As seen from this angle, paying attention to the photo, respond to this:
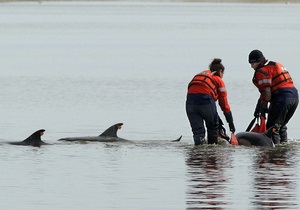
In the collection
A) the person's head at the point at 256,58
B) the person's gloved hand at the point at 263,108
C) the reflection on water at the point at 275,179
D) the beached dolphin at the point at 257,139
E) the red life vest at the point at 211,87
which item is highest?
the person's head at the point at 256,58

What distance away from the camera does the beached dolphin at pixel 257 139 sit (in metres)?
22.4

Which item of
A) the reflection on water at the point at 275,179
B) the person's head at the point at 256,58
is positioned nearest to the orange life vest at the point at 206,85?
the person's head at the point at 256,58

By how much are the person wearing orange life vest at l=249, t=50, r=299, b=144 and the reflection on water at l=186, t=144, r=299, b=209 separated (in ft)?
1.95

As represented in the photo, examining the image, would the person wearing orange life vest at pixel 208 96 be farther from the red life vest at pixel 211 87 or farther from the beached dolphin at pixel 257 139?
the beached dolphin at pixel 257 139

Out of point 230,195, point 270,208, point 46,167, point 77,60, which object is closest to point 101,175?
point 46,167

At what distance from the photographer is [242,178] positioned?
18547mm

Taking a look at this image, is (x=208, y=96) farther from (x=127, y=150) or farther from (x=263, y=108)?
(x=127, y=150)

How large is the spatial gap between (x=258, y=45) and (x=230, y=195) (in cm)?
6021

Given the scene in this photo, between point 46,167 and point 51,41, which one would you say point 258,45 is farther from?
point 46,167

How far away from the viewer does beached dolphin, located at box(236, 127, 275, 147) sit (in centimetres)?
2236

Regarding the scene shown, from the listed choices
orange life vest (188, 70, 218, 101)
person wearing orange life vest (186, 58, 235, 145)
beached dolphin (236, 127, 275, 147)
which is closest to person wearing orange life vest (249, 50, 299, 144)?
beached dolphin (236, 127, 275, 147)

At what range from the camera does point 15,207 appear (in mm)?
15805

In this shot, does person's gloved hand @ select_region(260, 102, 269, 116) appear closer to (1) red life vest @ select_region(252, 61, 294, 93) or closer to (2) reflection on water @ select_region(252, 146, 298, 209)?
(1) red life vest @ select_region(252, 61, 294, 93)

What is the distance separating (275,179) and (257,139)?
4.00 metres
